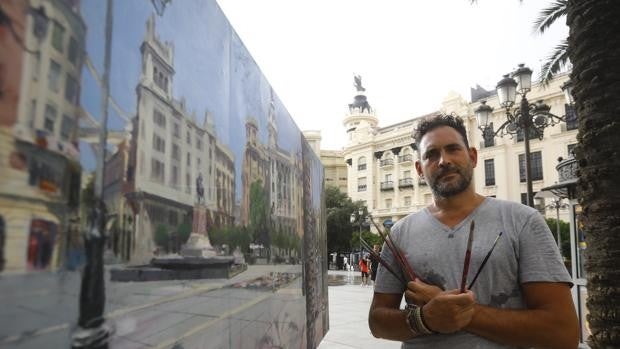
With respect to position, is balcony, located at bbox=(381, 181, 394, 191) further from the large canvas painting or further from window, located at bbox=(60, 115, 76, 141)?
window, located at bbox=(60, 115, 76, 141)

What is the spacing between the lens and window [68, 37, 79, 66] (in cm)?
95

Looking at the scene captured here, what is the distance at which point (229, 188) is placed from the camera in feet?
6.68

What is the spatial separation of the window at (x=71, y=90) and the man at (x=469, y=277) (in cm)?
131

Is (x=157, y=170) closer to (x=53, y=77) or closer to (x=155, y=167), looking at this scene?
(x=155, y=167)

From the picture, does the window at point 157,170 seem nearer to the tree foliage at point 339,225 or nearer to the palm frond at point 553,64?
the palm frond at point 553,64

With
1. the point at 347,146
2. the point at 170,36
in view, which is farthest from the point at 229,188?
the point at 347,146

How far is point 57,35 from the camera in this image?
0.90 m

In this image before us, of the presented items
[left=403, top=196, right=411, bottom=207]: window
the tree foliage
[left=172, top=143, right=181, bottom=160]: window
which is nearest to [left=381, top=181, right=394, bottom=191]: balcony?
[left=403, top=196, right=411, bottom=207]: window

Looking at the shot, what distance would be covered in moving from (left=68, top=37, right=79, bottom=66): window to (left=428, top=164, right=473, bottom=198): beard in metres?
1.50

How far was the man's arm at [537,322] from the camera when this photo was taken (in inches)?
63.7

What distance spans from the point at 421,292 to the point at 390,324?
0.30 m

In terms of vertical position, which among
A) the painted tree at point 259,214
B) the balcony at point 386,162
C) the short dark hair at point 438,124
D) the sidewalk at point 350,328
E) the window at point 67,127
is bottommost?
the sidewalk at point 350,328

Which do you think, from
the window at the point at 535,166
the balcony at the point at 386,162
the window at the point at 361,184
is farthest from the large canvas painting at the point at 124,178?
the window at the point at 361,184

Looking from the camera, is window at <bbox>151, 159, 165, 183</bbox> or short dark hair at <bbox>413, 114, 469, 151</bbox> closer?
window at <bbox>151, 159, 165, 183</bbox>
